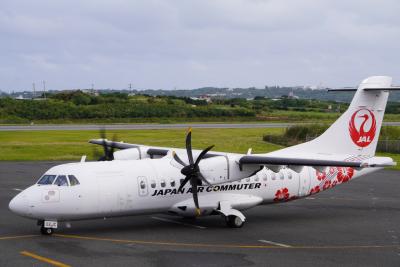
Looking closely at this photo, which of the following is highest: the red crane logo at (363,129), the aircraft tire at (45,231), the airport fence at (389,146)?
the red crane logo at (363,129)

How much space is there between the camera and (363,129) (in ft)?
89.0

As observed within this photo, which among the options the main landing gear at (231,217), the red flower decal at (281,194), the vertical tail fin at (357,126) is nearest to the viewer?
the main landing gear at (231,217)

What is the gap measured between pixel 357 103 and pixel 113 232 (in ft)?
39.8

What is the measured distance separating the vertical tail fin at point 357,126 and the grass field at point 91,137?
2560 centimetres

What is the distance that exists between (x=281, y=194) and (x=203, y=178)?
4.24m

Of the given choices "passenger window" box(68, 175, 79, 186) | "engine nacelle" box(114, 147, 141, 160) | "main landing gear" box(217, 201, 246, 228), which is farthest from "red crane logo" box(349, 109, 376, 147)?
"passenger window" box(68, 175, 79, 186)

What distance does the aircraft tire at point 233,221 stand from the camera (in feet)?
77.4

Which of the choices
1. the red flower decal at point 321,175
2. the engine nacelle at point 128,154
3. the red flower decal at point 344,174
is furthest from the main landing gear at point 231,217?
the engine nacelle at point 128,154

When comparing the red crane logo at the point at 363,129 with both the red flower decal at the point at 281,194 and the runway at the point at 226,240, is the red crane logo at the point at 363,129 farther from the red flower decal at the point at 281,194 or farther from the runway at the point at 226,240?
the red flower decal at the point at 281,194

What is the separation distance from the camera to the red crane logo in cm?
2698

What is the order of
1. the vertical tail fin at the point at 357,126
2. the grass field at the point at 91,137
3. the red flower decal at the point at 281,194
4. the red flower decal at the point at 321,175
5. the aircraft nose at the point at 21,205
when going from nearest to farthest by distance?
the aircraft nose at the point at 21,205
the red flower decal at the point at 281,194
the red flower decal at the point at 321,175
the vertical tail fin at the point at 357,126
the grass field at the point at 91,137

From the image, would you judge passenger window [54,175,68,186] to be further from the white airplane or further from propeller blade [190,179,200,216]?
propeller blade [190,179,200,216]

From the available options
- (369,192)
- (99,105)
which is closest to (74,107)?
(99,105)

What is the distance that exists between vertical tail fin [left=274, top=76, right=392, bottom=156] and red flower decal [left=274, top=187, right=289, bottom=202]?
7.04 feet
